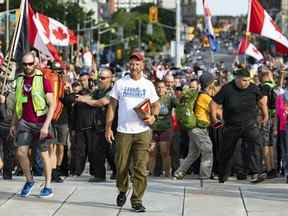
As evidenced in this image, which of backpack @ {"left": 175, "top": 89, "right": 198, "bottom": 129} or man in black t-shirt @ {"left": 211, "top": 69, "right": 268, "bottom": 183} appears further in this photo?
backpack @ {"left": 175, "top": 89, "right": 198, "bottom": 129}

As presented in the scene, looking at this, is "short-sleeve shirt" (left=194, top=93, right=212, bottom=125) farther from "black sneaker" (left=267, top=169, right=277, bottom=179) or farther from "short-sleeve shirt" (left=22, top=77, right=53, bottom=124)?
"short-sleeve shirt" (left=22, top=77, right=53, bottom=124)

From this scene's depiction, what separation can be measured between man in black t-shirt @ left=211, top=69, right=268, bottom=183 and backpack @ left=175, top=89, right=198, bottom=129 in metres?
0.71

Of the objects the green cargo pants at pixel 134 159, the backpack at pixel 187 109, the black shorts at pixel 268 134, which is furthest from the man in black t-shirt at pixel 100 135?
the green cargo pants at pixel 134 159

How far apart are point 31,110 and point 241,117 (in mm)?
3309

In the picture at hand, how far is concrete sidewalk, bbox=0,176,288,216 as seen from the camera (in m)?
10.6

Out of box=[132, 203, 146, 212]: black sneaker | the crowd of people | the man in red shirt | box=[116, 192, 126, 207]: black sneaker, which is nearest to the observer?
box=[132, 203, 146, 212]: black sneaker

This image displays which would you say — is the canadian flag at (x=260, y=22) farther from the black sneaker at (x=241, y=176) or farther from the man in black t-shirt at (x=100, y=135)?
the man in black t-shirt at (x=100, y=135)

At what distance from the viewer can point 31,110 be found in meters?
11.4

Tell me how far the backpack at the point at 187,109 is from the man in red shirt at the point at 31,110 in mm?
3220

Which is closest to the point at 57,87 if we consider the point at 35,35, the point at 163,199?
the point at 163,199

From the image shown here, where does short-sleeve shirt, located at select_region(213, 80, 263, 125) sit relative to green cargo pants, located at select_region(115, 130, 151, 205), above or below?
above

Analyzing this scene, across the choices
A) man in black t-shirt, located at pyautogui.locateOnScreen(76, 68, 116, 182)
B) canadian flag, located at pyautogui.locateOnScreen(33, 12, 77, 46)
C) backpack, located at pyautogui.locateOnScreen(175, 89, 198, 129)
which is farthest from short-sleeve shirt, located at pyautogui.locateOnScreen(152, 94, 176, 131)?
canadian flag, located at pyautogui.locateOnScreen(33, 12, 77, 46)

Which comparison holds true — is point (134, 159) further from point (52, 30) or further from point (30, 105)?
point (52, 30)

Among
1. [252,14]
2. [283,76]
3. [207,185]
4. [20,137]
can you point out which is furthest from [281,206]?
[252,14]
